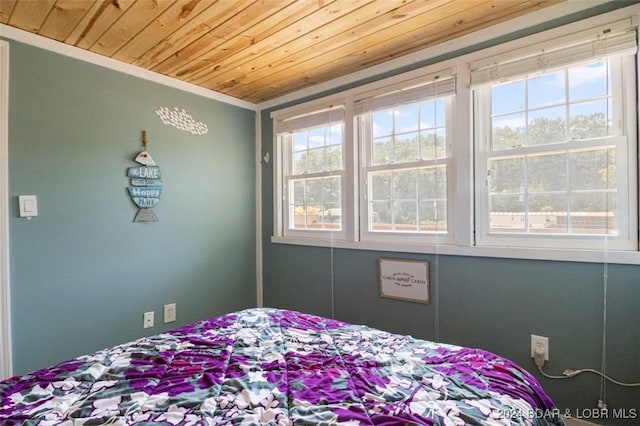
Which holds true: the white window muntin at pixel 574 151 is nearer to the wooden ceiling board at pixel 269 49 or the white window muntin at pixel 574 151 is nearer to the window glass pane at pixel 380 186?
the window glass pane at pixel 380 186

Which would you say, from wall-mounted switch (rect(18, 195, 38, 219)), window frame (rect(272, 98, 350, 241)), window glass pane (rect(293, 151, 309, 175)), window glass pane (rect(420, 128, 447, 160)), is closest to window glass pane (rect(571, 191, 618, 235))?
window glass pane (rect(420, 128, 447, 160))

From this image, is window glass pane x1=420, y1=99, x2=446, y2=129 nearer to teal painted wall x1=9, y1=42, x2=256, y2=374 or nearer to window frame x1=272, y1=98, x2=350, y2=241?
window frame x1=272, y1=98, x2=350, y2=241

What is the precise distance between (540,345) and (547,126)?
4.09 ft

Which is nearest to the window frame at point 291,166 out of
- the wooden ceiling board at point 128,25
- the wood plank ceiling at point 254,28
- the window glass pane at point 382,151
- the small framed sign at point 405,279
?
the window glass pane at point 382,151

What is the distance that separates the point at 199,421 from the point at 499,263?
1802 mm

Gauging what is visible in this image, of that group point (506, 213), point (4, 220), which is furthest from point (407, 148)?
point (4, 220)

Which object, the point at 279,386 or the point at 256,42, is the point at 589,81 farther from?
the point at 279,386

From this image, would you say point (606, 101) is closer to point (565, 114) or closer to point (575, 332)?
point (565, 114)

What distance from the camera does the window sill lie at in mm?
1649

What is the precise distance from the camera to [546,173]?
6.18ft

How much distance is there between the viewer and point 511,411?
3.07 ft

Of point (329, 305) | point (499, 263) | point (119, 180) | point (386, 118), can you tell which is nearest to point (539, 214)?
point (499, 263)

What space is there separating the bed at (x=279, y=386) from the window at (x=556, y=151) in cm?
103

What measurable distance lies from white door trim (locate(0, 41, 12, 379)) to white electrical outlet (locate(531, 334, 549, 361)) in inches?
119
